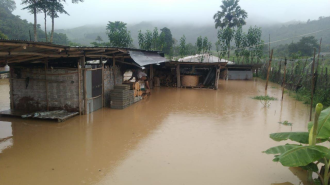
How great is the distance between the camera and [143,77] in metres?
13.3

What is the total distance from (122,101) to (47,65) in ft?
10.6

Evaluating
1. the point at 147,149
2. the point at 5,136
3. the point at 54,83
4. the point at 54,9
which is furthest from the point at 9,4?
the point at 147,149

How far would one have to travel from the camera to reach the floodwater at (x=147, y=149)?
4660 mm

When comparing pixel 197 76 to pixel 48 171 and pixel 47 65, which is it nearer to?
pixel 47 65

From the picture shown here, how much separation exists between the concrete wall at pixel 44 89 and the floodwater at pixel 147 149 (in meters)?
0.95

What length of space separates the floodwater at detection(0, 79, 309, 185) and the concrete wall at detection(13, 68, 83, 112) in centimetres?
95

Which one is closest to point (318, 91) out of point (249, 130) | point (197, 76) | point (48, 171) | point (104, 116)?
point (249, 130)

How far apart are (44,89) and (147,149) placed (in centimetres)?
532

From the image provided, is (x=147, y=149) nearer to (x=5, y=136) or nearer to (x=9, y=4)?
(x=5, y=136)

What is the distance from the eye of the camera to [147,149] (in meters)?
6.02

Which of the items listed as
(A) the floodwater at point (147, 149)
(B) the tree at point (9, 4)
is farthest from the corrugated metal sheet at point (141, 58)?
(B) the tree at point (9, 4)

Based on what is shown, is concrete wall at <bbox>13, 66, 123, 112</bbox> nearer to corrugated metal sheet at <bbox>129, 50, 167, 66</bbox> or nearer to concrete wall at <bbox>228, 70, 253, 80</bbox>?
corrugated metal sheet at <bbox>129, 50, 167, 66</bbox>

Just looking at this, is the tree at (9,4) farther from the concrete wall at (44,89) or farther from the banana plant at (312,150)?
the banana plant at (312,150)

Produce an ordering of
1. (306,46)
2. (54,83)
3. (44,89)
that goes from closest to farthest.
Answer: (54,83), (44,89), (306,46)
